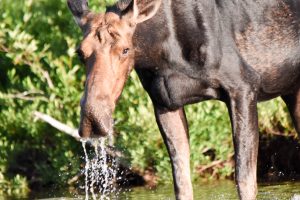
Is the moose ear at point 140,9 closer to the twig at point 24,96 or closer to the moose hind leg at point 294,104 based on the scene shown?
the moose hind leg at point 294,104

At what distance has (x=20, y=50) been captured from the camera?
42.5 feet

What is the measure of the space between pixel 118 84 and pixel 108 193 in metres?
4.69

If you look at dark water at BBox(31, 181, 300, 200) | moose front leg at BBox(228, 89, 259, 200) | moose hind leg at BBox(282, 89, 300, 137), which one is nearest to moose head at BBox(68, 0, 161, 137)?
moose front leg at BBox(228, 89, 259, 200)

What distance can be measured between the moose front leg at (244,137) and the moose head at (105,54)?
1145 mm

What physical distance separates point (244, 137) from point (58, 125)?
4608 mm

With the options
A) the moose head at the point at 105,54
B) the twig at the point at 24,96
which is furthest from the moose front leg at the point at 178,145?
the twig at the point at 24,96

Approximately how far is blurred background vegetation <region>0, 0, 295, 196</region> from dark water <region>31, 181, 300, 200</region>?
0.37 m

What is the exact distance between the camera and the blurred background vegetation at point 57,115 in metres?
12.2

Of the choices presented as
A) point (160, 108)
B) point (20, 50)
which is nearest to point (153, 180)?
point (20, 50)

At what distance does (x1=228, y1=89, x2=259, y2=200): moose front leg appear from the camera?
852cm

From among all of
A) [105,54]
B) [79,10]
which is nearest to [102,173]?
[79,10]

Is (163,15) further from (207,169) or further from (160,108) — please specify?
(207,169)

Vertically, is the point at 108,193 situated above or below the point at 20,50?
below

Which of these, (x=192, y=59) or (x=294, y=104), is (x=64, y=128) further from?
(x=192, y=59)
